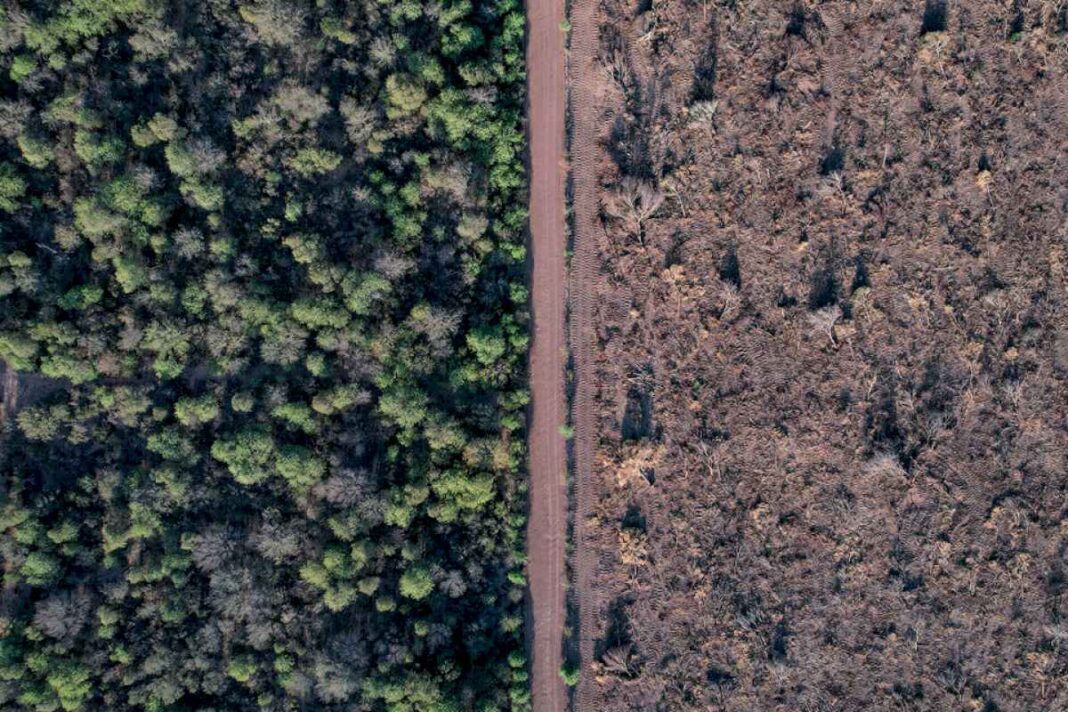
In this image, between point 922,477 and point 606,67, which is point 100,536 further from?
point 922,477

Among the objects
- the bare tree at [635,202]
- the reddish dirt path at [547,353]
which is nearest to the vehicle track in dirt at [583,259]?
the reddish dirt path at [547,353]

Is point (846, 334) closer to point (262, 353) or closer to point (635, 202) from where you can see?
point (635, 202)

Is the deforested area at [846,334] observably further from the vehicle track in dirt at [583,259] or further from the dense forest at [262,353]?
the dense forest at [262,353]

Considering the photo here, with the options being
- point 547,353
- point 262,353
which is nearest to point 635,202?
point 547,353

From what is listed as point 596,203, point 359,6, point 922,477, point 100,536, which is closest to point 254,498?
point 100,536

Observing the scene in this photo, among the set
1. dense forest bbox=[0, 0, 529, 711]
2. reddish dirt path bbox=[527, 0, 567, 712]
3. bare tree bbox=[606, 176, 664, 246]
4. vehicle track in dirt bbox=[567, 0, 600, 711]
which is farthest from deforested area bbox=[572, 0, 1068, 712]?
dense forest bbox=[0, 0, 529, 711]

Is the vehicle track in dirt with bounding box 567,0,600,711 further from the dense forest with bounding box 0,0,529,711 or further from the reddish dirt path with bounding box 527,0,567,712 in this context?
the dense forest with bounding box 0,0,529,711
